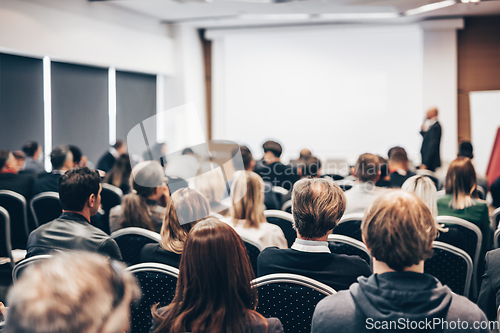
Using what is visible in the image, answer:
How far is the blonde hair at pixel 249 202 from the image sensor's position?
2631 millimetres

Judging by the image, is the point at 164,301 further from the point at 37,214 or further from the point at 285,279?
the point at 37,214

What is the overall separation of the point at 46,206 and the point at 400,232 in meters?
2.96

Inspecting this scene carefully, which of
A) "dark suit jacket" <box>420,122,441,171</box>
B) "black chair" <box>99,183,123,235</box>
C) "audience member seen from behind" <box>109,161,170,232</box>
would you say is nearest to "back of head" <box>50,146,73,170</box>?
"black chair" <box>99,183,123,235</box>

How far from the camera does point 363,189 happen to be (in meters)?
3.15

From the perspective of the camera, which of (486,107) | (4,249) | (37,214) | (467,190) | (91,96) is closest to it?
(467,190)

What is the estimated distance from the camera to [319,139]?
347 inches

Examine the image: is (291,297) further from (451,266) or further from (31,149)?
(31,149)

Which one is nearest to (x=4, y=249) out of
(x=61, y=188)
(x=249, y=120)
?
(x=61, y=188)

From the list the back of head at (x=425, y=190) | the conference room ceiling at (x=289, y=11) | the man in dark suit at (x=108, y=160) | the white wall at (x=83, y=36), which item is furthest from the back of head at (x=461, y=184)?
the white wall at (x=83, y=36)

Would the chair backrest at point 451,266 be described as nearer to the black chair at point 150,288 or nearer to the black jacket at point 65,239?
the black chair at point 150,288

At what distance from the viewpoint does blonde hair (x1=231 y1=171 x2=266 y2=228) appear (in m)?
2.63

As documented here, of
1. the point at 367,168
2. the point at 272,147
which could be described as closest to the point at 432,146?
the point at 272,147

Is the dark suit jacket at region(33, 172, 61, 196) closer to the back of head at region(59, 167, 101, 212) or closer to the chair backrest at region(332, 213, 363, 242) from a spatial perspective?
the back of head at region(59, 167, 101, 212)

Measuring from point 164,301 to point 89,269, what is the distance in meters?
0.98
